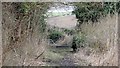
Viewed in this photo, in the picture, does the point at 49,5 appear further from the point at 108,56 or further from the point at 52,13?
the point at 108,56

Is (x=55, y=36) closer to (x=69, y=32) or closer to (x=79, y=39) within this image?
(x=69, y=32)

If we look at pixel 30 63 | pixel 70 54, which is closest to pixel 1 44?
pixel 30 63

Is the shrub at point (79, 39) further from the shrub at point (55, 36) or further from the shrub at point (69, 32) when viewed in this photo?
the shrub at point (55, 36)

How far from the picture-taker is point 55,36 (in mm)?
3188

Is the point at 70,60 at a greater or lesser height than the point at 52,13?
lesser

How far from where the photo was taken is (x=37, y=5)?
3.17m

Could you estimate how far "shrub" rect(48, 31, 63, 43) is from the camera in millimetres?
3172

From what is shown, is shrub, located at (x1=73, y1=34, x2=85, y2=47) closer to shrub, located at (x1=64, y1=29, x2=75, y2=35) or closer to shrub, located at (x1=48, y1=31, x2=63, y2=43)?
shrub, located at (x1=64, y1=29, x2=75, y2=35)

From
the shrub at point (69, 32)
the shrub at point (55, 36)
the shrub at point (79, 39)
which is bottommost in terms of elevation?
the shrub at point (79, 39)

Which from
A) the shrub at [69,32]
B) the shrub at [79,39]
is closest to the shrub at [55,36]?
the shrub at [69,32]

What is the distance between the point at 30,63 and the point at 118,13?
3.93 ft

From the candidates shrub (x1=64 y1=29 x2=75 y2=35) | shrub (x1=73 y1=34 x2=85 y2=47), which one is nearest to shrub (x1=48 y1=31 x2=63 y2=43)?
shrub (x1=64 y1=29 x2=75 y2=35)

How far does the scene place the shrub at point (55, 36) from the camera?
317cm

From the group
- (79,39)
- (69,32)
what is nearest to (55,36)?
(69,32)
